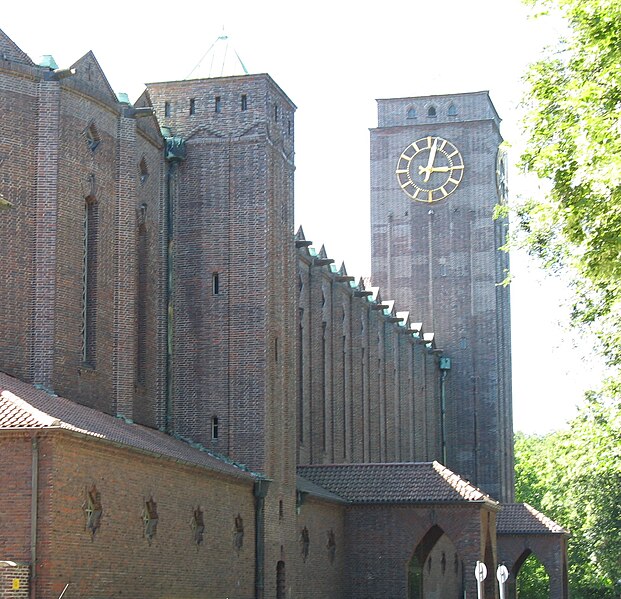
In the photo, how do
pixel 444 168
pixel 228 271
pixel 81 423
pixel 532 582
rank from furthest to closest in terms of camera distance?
pixel 532 582 → pixel 444 168 → pixel 228 271 → pixel 81 423

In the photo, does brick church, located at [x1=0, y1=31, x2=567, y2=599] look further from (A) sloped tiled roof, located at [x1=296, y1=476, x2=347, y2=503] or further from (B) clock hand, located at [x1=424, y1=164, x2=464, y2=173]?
(B) clock hand, located at [x1=424, y1=164, x2=464, y2=173]

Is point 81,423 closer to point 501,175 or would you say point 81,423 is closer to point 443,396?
point 443,396

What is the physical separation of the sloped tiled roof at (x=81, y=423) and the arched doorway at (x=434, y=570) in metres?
10.9

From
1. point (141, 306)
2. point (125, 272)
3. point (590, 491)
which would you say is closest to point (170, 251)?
point (141, 306)

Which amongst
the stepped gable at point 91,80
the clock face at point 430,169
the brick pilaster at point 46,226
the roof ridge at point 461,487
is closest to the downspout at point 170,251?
the stepped gable at point 91,80

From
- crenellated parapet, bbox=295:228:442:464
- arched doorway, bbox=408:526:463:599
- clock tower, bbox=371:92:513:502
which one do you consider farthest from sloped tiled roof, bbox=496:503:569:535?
clock tower, bbox=371:92:513:502

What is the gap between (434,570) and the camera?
54.5 meters

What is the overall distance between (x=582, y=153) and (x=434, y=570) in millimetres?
34596

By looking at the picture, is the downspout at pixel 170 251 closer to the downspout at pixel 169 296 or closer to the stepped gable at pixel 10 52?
the downspout at pixel 169 296

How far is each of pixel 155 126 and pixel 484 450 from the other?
35.0 m

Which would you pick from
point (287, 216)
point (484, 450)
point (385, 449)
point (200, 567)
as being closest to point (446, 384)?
point (484, 450)

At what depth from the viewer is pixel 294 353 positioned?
1639 inches

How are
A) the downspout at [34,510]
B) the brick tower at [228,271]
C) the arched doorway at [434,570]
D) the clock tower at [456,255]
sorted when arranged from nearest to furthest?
the downspout at [34,510], the brick tower at [228,271], the arched doorway at [434,570], the clock tower at [456,255]

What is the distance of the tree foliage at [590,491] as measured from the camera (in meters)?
32.8
